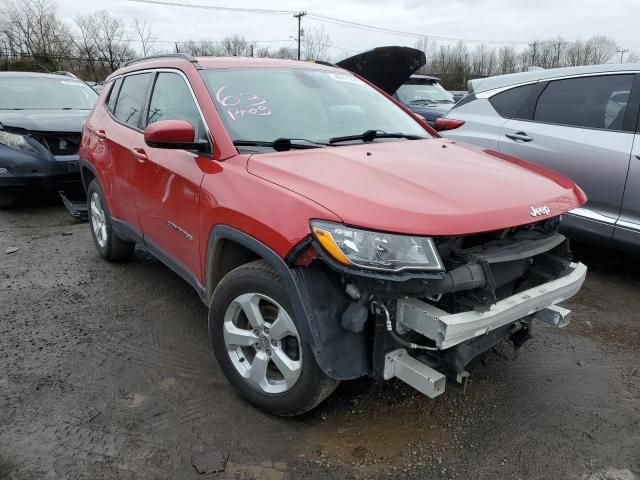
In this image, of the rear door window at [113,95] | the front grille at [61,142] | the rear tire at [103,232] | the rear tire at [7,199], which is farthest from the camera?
the rear tire at [7,199]

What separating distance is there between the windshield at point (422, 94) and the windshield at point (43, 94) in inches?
212

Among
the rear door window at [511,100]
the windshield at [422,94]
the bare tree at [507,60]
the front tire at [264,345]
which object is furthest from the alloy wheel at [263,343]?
the bare tree at [507,60]

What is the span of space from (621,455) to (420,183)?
5.18ft

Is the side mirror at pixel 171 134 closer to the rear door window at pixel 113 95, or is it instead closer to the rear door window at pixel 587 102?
the rear door window at pixel 113 95

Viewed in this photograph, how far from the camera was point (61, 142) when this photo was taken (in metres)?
6.40

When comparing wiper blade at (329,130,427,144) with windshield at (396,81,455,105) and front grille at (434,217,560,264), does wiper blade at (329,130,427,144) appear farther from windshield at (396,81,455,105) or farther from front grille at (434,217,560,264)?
windshield at (396,81,455,105)

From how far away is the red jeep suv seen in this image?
205cm

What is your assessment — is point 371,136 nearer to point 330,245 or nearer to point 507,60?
point 330,245

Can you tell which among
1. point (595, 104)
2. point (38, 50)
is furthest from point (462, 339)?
point (38, 50)

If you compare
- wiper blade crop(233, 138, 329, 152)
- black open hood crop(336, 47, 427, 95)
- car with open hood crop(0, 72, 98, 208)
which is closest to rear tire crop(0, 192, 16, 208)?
car with open hood crop(0, 72, 98, 208)

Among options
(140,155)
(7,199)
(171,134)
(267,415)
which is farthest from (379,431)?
(7,199)

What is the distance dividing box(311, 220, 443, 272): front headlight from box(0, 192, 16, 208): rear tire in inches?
238

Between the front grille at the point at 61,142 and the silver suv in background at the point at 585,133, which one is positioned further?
the front grille at the point at 61,142

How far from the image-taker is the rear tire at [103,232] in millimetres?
4477
